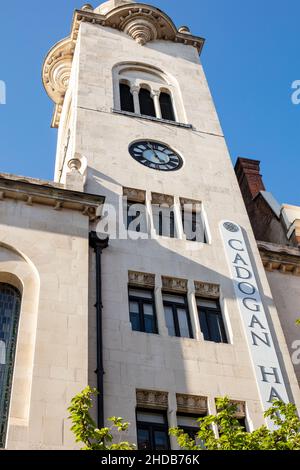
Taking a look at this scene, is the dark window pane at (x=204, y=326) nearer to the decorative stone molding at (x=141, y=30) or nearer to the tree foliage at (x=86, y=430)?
the tree foliage at (x=86, y=430)

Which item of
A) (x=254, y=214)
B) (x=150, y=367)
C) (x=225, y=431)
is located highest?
(x=254, y=214)

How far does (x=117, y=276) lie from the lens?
26078 millimetres

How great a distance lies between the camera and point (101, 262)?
26.3 m

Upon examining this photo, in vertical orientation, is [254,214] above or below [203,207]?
above

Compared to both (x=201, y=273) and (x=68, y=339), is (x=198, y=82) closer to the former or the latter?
(x=201, y=273)

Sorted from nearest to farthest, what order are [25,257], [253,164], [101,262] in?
[25,257]
[101,262]
[253,164]

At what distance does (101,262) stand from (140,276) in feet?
5.35

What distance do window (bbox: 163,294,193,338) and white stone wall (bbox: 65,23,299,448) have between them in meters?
0.48

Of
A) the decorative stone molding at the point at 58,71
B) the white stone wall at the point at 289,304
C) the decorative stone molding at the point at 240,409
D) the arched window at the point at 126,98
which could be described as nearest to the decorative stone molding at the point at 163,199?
the white stone wall at the point at 289,304

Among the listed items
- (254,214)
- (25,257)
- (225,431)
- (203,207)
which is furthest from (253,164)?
(225,431)

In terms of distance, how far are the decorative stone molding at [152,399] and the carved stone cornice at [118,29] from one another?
28413mm

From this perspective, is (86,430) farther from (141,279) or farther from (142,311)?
(141,279)

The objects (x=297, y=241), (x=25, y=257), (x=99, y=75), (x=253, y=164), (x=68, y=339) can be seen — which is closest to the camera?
(x=68, y=339)

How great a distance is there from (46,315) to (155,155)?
13.8 meters
